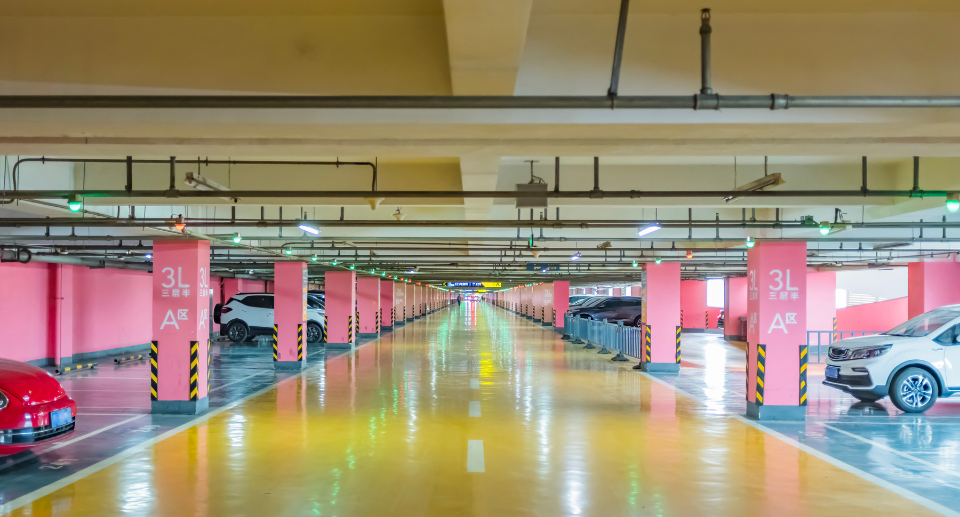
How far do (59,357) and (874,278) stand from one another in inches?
1420

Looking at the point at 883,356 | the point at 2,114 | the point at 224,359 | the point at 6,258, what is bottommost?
the point at 224,359

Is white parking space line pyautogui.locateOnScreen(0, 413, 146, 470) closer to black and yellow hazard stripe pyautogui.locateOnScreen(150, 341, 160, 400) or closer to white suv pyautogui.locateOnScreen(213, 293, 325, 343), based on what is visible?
black and yellow hazard stripe pyautogui.locateOnScreen(150, 341, 160, 400)

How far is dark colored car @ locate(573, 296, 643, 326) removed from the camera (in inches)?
1251

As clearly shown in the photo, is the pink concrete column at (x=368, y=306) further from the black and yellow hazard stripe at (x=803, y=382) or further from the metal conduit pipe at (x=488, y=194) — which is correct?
the metal conduit pipe at (x=488, y=194)

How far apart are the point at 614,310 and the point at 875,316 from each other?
36.7 feet

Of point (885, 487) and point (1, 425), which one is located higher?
point (1, 425)

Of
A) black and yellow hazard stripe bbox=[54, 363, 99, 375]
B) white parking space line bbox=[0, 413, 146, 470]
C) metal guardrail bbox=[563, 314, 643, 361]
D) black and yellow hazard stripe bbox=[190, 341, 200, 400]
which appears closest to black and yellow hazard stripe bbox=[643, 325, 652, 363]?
metal guardrail bbox=[563, 314, 643, 361]

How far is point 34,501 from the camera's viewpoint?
6.15 meters

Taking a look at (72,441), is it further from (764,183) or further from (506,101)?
(764,183)

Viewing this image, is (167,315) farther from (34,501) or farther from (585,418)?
(585,418)

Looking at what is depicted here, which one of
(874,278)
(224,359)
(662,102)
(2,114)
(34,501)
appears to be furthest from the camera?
(874,278)

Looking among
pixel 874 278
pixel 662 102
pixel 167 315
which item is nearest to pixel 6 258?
pixel 167 315

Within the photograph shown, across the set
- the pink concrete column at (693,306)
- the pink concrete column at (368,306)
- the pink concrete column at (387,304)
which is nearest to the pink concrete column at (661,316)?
the pink concrete column at (368,306)

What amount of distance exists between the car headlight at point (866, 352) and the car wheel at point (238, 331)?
21.0 m
